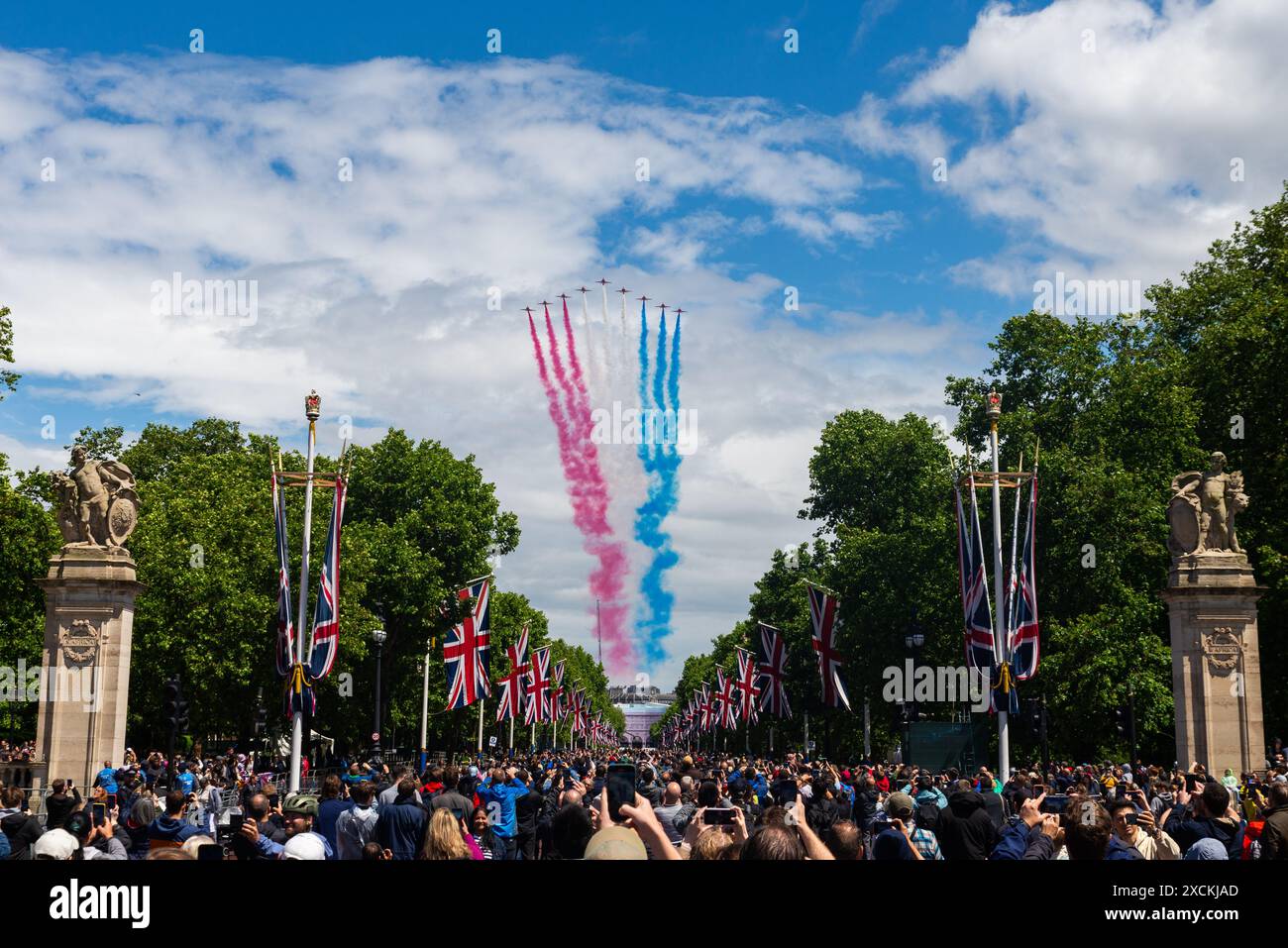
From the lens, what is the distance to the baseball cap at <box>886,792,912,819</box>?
1207cm

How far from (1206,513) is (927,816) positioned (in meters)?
19.8

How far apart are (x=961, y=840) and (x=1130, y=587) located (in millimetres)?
36234

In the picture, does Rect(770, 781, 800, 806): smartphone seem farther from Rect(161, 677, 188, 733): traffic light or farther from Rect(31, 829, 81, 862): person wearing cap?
Rect(161, 677, 188, 733): traffic light

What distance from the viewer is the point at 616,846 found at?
23.1 feet

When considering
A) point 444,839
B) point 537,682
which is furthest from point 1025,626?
point 537,682

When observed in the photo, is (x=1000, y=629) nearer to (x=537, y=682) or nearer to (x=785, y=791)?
(x=785, y=791)

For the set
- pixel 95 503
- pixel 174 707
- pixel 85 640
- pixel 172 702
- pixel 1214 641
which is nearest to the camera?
pixel 174 707

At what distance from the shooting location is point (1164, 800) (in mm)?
18359

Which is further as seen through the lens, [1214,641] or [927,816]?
[1214,641]

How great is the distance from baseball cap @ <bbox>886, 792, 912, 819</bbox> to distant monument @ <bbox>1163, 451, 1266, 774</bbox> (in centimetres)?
2098

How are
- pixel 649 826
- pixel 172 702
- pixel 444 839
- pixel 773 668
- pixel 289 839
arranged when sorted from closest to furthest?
pixel 649 826, pixel 444 839, pixel 289 839, pixel 172 702, pixel 773 668

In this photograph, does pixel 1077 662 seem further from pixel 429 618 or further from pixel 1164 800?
pixel 429 618

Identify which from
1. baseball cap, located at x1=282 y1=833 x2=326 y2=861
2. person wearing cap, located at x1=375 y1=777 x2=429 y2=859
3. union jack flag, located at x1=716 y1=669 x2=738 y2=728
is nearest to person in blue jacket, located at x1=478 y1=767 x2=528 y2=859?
person wearing cap, located at x1=375 y1=777 x2=429 y2=859

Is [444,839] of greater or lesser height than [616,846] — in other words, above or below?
below
